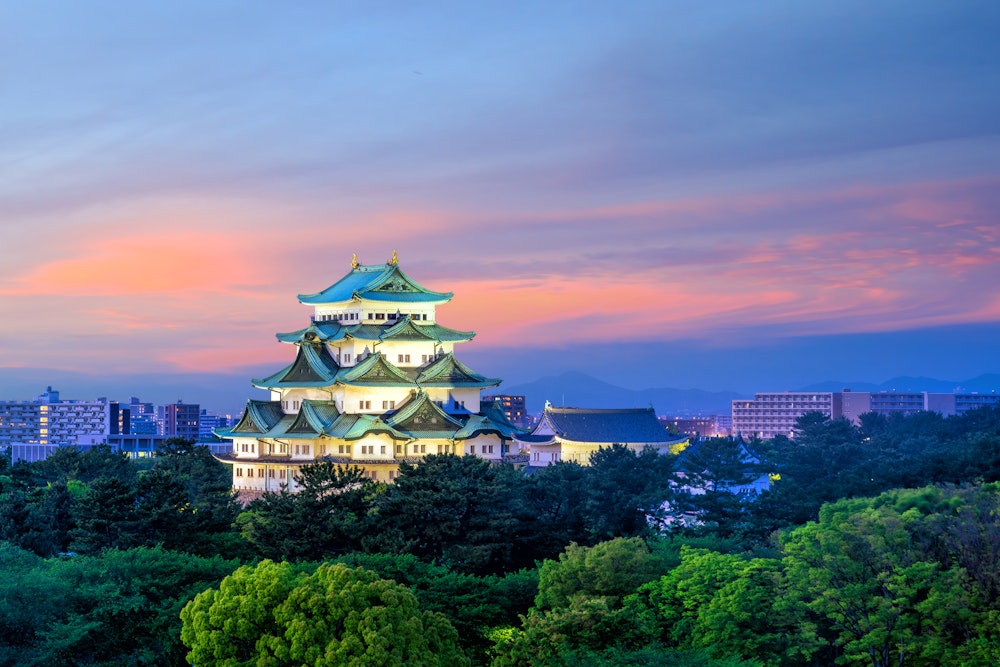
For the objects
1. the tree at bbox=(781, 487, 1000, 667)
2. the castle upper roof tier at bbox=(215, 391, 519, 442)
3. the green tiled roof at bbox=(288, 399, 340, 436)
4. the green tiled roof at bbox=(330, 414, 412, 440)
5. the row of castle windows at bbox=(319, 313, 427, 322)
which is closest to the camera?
the tree at bbox=(781, 487, 1000, 667)

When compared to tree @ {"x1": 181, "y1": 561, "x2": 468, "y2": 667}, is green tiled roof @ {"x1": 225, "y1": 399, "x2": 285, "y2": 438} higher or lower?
higher

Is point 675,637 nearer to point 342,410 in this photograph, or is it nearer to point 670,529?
point 670,529

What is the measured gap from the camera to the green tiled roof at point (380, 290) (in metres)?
63.4

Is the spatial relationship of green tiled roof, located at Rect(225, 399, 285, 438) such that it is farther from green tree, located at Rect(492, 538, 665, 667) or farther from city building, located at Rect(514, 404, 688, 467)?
green tree, located at Rect(492, 538, 665, 667)

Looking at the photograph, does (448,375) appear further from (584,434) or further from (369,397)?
(584,434)

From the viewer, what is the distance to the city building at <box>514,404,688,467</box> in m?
69.2

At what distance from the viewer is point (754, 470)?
167 ft

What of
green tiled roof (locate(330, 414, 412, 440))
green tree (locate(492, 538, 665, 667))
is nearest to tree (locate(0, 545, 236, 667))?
green tree (locate(492, 538, 665, 667))

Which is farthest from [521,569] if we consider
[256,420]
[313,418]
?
[256,420]

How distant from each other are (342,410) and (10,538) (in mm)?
18235

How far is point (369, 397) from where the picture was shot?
201ft

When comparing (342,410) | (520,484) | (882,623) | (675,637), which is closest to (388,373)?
(342,410)

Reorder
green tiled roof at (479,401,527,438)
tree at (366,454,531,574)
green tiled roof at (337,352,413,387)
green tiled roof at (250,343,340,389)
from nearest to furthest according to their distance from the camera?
tree at (366,454,531,574), green tiled roof at (337,352,413,387), green tiled roof at (250,343,340,389), green tiled roof at (479,401,527,438)

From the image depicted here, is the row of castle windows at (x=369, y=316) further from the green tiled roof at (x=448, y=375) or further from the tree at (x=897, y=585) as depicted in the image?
the tree at (x=897, y=585)
